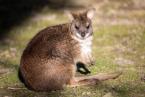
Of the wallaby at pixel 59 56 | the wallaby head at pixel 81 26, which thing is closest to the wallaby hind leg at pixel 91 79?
the wallaby at pixel 59 56

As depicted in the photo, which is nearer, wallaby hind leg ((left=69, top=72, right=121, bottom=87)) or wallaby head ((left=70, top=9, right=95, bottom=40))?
wallaby hind leg ((left=69, top=72, right=121, bottom=87))

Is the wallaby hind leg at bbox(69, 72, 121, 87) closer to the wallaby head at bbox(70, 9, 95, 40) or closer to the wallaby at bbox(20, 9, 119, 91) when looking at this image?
the wallaby at bbox(20, 9, 119, 91)

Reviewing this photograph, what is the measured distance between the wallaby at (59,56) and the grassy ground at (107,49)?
0.13 m

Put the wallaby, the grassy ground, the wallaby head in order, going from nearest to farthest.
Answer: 1. the wallaby
2. the grassy ground
3. the wallaby head

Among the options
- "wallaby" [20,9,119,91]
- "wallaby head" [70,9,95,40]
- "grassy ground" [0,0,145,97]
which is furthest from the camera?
"wallaby head" [70,9,95,40]

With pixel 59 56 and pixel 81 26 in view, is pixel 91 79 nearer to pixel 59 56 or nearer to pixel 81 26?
pixel 59 56

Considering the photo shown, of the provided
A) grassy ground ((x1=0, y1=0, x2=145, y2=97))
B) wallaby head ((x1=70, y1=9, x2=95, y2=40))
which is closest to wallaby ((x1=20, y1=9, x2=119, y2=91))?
wallaby head ((x1=70, y1=9, x2=95, y2=40))

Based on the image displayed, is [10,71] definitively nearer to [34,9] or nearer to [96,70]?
A: [96,70]

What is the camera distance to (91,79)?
20.3 feet

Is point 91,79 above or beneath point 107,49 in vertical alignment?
beneath

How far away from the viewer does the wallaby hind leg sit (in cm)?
607

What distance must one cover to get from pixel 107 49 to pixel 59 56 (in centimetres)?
180

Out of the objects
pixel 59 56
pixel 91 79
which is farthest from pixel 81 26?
pixel 91 79

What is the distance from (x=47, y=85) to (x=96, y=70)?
107 cm
